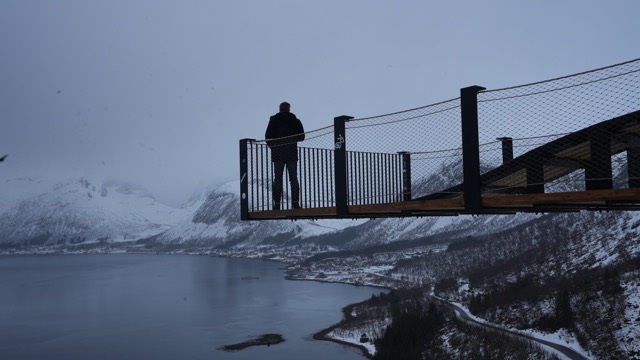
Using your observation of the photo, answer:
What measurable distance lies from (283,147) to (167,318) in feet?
320

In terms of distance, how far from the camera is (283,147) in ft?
46.1

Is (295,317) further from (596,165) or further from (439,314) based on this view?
(596,165)

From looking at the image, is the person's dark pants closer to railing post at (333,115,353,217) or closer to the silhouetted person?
the silhouetted person

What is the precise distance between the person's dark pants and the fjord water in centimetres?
6209

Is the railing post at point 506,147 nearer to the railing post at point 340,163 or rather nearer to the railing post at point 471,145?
the railing post at point 471,145

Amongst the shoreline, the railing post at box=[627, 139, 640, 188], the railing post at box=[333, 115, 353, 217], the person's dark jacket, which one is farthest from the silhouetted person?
the shoreline

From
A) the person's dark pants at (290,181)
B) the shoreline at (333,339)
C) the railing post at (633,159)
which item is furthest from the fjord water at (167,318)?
the railing post at (633,159)

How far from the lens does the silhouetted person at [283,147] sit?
45.8 ft

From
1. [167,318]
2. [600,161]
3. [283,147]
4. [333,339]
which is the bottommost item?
[333,339]

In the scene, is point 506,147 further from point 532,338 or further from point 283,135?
point 532,338

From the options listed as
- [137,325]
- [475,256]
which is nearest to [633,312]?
[137,325]

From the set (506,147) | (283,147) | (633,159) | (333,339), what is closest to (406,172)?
(506,147)

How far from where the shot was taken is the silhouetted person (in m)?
14.0

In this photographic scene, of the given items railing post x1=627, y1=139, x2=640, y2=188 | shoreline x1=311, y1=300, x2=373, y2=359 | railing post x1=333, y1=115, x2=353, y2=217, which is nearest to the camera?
railing post x1=627, y1=139, x2=640, y2=188
